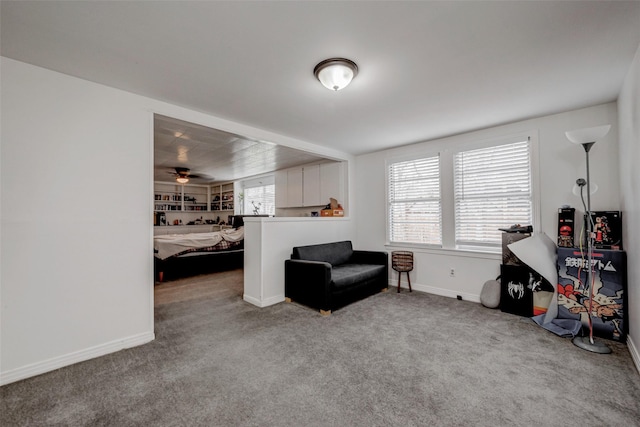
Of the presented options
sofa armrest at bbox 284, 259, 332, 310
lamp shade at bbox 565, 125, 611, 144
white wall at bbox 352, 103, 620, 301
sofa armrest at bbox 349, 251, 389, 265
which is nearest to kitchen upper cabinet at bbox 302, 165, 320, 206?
white wall at bbox 352, 103, 620, 301

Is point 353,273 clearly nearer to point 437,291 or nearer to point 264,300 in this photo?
point 264,300

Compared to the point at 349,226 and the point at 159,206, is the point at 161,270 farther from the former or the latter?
the point at 159,206

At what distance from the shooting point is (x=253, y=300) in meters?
3.76

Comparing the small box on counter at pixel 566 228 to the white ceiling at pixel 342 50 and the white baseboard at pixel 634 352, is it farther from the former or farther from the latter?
the white ceiling at pixel 342 50

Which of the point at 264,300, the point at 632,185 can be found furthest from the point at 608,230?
the point at 264,300

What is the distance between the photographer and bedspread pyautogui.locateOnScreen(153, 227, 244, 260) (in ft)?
17.0

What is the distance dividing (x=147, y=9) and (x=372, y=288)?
3837 mm

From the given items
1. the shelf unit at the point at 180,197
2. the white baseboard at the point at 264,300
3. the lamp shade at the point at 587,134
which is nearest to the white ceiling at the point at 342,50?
the lamp shade at the point at 587,134

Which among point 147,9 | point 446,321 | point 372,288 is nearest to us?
point 147,9

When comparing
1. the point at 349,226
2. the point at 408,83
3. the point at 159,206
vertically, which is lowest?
the point at 349,226

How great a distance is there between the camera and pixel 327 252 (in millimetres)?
4195

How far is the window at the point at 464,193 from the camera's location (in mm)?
3465

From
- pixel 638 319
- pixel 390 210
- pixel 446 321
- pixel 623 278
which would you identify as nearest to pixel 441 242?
pixel 390 210

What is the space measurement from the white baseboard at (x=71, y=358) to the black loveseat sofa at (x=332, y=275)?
5.65ft
